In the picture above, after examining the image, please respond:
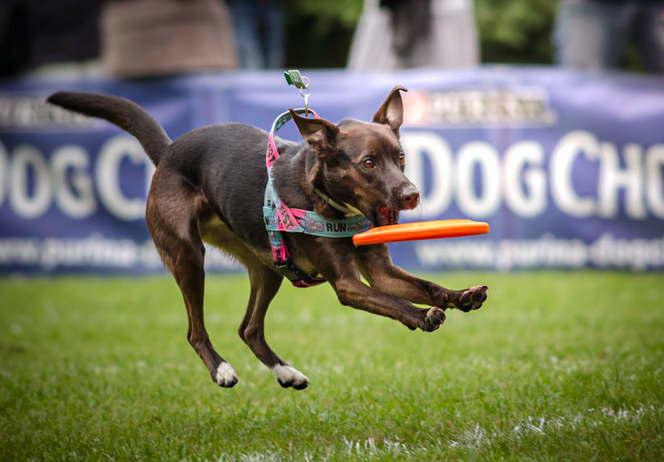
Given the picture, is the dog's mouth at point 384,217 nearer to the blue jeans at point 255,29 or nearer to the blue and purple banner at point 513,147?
the blue and purple banner at point 513,147

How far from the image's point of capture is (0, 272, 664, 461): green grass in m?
4.02

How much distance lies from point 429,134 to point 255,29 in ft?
11.9

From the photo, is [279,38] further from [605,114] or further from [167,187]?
[167,187]

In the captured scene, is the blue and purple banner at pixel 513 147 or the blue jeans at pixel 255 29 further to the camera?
the blue jeans at pixel 255 29

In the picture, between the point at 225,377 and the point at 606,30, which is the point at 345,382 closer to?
the point at 225,377

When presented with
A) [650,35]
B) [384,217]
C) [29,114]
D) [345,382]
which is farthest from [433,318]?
[650,35]

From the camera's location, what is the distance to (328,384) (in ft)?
17.1

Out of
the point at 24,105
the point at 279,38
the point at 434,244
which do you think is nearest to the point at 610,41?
the point at 434,244

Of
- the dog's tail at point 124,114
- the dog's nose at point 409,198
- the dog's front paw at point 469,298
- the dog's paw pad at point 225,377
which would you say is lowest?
the dog's paw pad at point 225,377

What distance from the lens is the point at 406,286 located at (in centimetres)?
386

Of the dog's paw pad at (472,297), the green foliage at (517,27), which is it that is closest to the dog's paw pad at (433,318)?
the dog's paw pad at (472,297)

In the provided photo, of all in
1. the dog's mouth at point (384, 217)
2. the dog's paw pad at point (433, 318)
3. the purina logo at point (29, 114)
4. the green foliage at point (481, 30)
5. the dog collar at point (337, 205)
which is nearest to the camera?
the dog's paw pad at point (433, 318)

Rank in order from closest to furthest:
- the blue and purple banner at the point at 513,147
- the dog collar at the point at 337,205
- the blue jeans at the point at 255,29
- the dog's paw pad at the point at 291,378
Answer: the dog collar at the point at 337,205
the dog's paw pad at the point at 291,378
the blue and purple banner at the point at 513,147
the blue jeans at the point at 255,29

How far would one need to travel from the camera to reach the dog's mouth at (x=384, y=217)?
3.77 meters
